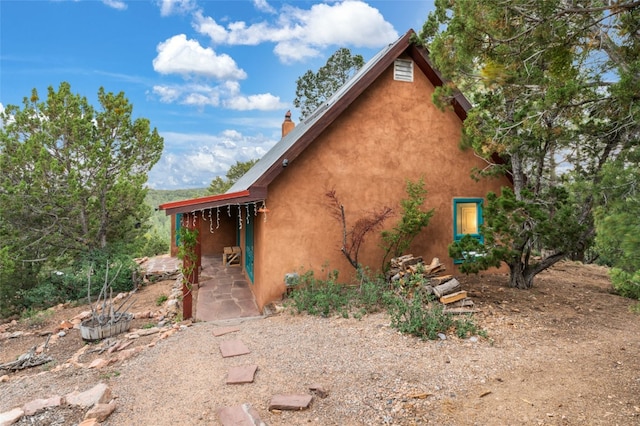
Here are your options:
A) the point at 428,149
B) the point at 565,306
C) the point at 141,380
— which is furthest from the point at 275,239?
the point at 565,306

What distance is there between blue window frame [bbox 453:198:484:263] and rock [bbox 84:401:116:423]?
8.37m

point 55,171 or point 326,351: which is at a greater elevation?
point 55,171

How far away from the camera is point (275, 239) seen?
7988 millimetres

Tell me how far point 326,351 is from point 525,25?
17.9 ft

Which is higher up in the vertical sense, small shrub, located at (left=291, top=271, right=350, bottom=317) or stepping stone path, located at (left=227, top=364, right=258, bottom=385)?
small shrub, located at (left=291, top=271, right=350, bottom=317)

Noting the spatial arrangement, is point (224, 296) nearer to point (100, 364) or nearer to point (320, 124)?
point (100, 364)

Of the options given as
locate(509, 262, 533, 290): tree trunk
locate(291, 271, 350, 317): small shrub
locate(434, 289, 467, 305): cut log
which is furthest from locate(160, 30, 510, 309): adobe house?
locate(434, 289, 467, 305): cut log

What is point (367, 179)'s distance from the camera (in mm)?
8672

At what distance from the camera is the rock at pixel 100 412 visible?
145 inches

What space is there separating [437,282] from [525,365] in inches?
97.2

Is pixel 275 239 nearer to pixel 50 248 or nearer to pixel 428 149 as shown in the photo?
pixel 428 149

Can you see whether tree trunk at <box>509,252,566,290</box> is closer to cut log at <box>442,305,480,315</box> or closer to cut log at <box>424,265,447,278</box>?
cut log at <box>424,265,447,278</box>

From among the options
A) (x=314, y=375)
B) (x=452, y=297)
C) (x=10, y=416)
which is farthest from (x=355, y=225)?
(x=10, y=416)

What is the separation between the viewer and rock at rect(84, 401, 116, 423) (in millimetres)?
3695
